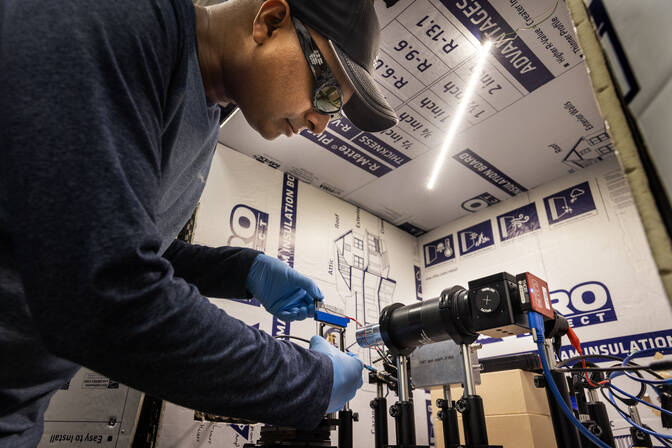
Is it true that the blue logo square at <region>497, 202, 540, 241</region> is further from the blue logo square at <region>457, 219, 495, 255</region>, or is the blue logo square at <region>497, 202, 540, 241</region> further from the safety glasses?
the safety glasses

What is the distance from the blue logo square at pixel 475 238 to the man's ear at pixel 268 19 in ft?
7.65

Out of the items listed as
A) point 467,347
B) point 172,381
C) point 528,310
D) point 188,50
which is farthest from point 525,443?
point 188,50

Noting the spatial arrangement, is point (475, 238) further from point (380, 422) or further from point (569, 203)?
point (380, 422)

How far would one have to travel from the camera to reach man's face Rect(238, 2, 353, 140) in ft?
2.43

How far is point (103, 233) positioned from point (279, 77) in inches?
20.4

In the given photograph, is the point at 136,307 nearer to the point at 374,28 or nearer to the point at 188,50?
the point at 188,50

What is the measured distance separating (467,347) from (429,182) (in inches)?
61.9

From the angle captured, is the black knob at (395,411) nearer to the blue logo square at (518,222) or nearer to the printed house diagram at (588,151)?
the blue logo square at (518,222)

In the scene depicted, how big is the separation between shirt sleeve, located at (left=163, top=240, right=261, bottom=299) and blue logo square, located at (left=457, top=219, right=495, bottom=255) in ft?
6.95

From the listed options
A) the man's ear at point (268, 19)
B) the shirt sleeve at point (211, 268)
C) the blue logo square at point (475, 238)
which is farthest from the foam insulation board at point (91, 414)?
the blue logo square at point (475, 238)

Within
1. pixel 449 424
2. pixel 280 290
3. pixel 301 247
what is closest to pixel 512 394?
pixel 449 424

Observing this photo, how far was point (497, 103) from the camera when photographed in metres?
1.98

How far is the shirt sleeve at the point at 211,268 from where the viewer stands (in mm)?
981

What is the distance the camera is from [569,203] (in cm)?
240
